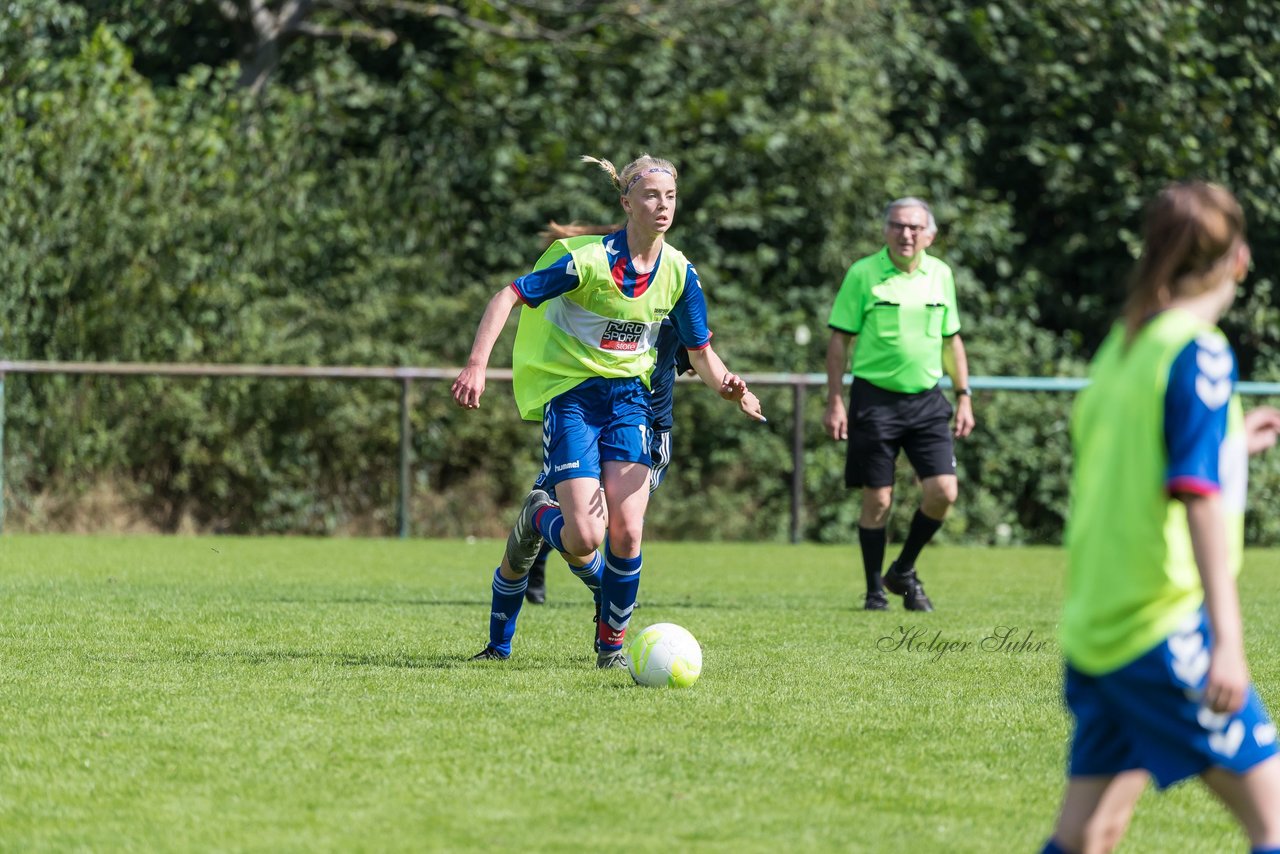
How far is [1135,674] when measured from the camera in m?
2.89

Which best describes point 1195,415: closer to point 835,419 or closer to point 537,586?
point 835,419

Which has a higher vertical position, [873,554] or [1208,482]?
[1208,482]

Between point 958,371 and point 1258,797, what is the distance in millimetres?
6517

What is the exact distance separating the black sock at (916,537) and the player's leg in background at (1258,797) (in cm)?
612

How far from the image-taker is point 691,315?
6488mm

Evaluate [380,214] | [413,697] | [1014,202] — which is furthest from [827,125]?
[413,697]

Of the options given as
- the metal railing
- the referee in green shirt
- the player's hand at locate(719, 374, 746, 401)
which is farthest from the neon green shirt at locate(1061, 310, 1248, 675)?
the metal railing

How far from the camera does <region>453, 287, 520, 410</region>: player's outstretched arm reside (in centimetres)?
571

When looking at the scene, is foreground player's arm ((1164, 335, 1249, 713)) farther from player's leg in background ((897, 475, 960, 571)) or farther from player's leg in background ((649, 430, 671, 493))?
player's leg in background ((897, 475, 960, 571))

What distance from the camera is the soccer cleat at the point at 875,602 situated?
355 inches

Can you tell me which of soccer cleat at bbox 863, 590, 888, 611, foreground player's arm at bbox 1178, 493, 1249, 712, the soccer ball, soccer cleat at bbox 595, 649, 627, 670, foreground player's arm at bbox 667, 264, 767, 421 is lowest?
soccer cleat at bbox 863, 590, 888, 611

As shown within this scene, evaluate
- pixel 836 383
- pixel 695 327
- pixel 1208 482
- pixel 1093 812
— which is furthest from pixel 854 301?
pixel 1208 482

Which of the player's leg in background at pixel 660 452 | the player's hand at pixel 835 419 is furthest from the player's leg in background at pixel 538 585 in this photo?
the player's hand at pixel 835 419

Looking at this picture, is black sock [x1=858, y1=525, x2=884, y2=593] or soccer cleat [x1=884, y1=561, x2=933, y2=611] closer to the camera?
soccer cleat [x1=884, y1=561, x2=933, y2=611]
